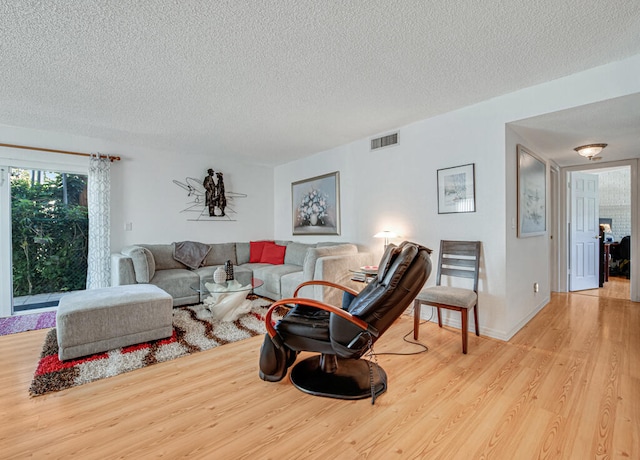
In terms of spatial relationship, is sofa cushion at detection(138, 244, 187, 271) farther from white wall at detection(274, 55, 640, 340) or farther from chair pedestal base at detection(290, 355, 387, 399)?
chair pedestal base at detection(290, 355, 387, 399)

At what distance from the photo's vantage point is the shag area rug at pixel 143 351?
84.7 inches

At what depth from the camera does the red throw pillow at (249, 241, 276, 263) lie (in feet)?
17.1

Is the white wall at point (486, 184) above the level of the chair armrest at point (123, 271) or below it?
above

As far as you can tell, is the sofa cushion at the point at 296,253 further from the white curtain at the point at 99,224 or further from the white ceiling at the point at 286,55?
the white curtain at the point at 99,224

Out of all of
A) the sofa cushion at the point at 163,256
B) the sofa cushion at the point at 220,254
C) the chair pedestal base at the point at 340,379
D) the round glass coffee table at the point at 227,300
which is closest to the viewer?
the chair pedestal base at the point at 340,379

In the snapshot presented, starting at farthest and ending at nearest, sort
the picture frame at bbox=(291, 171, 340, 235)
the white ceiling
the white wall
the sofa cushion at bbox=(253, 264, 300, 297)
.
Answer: the picture frame at bbox=(291, 171, 340, 235), the sofa cushion at bbox=(253, 264, 300, 297), the white wall, the white ceiling

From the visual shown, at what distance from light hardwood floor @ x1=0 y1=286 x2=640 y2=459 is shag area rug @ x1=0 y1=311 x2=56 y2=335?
0.74 m

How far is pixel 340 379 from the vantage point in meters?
2.08

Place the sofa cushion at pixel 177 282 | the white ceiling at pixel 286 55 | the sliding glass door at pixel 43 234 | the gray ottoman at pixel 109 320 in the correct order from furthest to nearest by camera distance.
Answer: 1. the sofa cushion at pixel 177 282
2. the sliding glass door at pixel 43 234
3. the gray ottoman at pixel 109 320
4. the white ceiling at pixel 286 55

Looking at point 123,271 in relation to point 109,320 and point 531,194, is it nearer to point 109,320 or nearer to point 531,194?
point 109,320

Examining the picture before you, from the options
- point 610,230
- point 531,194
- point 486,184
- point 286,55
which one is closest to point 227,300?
point 286,55

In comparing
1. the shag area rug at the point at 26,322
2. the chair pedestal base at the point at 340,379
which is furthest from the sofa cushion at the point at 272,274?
the shag area rug at the point at 26,322

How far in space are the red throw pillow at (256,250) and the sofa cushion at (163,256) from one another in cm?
111

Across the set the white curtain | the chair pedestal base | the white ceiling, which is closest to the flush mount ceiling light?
the white ceiling
